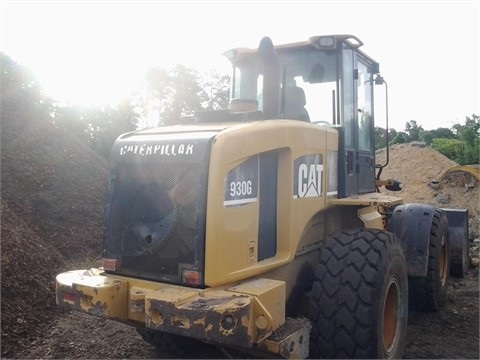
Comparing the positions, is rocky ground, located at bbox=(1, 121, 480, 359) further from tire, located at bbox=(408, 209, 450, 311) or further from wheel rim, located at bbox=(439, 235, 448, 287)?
wheel rim, located at bbox=(439, 235, 448, 287)

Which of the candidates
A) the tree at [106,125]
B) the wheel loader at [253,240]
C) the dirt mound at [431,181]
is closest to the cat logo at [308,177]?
the wheel loader at [253,240]

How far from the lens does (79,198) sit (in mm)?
8609

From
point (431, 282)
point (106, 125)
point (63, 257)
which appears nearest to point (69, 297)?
point (63, 257)

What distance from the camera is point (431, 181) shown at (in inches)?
512

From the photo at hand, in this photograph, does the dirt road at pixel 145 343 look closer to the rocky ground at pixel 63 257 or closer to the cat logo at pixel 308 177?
the rocky ground at pixel 63 257

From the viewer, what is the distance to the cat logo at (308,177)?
3.87 metres

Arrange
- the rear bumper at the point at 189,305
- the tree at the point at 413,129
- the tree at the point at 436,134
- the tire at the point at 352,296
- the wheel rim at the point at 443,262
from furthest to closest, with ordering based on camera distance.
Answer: the tree at the point at 413,129, the tree at the point at 436,134, the wheel rim at the point at 443,262, the tire at the point at 352,296, the rear bumper at the point at 189,305

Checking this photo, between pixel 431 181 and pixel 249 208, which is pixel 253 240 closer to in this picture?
pixel 249 208

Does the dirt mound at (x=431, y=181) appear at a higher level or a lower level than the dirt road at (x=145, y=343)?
higher

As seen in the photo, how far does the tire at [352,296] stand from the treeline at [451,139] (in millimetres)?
4965

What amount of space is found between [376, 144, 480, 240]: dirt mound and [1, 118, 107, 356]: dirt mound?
279 inches

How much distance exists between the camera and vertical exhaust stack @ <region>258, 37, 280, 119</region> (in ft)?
13.3

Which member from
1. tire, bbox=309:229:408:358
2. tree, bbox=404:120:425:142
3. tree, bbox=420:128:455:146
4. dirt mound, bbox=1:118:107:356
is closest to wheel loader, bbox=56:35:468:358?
tire, bbox=309:229:408:358

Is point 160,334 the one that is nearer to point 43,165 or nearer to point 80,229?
point 80,229
